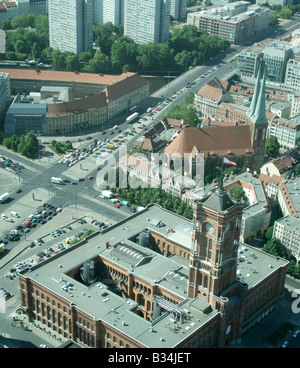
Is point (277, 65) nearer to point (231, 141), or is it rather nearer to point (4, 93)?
point (231, 141)

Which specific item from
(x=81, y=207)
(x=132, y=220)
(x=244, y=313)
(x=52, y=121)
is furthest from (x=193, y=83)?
(x=244, y=313)

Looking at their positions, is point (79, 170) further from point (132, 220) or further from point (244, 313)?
point (244, 313)

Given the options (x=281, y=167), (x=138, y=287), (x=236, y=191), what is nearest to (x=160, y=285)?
(x=138, y=287)

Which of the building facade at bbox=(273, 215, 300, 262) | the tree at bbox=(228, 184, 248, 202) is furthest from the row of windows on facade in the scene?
the tree at bbox=(228, 184, 248, 202)

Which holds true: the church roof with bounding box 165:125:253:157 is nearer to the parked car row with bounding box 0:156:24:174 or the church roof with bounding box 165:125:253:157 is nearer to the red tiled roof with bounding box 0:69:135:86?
the parked car row with bounding box 0:156:24:174

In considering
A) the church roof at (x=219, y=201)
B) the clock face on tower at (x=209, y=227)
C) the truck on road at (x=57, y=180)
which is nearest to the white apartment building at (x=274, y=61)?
the truck on road at (x=57, y=180)
